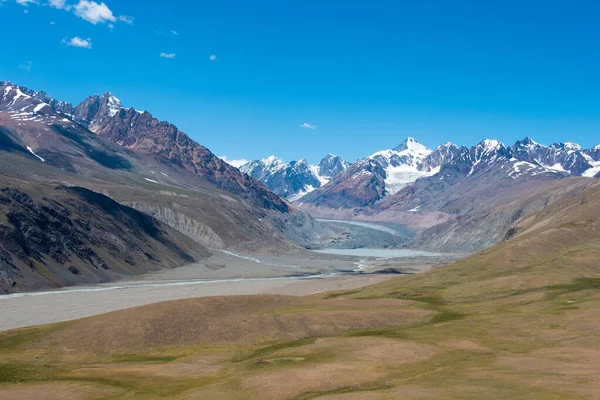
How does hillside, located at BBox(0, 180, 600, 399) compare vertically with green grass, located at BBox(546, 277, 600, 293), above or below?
below

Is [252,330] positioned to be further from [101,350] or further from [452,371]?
[452,371]

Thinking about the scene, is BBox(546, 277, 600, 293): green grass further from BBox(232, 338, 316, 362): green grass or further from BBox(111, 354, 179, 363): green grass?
BBox(111, 354, 179, 363): green grass

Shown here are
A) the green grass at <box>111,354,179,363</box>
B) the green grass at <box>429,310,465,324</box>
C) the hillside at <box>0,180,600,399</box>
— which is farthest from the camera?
the green grass at <box>429,310,465,324</box>

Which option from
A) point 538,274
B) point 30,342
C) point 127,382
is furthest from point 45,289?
point 538,274

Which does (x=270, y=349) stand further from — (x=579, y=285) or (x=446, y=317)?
(x=579, y=285)

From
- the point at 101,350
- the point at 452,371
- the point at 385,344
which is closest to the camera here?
the point at 452,371

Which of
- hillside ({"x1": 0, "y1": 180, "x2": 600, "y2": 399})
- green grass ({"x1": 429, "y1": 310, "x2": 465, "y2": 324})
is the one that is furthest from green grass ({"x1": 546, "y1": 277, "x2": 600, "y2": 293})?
green grass ({"x1": 429, "y1": 310, "x2": 465, "y2": 324})

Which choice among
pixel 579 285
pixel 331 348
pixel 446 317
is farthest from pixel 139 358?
pixel 579 285

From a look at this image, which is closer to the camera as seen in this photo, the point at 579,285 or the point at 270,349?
the point at 270,349
